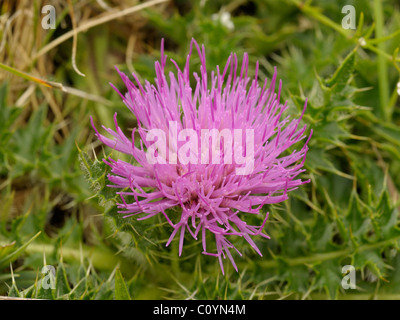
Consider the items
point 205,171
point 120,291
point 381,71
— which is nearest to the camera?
point 205,171

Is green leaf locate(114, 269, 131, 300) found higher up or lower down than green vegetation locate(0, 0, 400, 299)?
lower down

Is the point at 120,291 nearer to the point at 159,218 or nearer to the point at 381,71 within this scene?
the point at 159,218

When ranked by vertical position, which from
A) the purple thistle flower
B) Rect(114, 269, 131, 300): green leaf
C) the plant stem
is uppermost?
the plant stem

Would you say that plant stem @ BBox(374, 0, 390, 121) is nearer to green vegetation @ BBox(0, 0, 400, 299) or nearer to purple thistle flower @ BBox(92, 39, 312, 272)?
green vegetation @ BBox(0, 0, 400, 299)

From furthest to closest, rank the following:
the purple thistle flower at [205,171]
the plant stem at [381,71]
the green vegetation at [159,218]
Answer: the plant stem at [381,71], the green vegetation at [159,218], the purple thistle flower at [205,171]

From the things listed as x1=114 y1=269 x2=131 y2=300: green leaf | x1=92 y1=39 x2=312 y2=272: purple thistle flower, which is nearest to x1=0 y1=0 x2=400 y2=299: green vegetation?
x1=114 y1=269 x2=131 y2=300: green leaf

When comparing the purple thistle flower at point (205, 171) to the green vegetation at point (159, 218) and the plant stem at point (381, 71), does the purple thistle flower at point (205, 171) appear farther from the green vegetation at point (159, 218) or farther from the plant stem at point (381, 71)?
the plant stem at point (381, 71)

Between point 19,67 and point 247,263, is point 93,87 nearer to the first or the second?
point 19,67

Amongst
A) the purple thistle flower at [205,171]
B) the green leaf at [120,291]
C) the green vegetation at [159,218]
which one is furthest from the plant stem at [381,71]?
the green leaf at [120,291]

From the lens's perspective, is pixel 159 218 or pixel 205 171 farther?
pixel 159 218

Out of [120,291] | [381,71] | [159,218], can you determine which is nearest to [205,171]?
[159,218]

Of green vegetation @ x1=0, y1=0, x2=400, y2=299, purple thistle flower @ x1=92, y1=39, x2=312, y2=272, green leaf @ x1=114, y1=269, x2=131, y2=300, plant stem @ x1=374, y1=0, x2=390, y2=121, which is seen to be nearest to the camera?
purple thistle flower @ x1=92, y1=39, x2=312, y2=272
